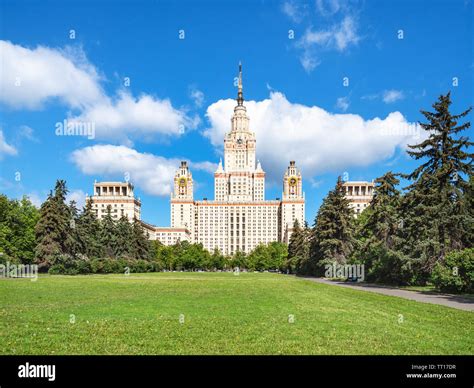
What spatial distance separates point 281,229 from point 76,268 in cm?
13996

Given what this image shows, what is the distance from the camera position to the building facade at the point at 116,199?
158750 millimetres

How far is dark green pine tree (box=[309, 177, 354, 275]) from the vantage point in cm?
4703

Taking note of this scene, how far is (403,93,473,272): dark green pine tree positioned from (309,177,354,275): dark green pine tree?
1761 cm

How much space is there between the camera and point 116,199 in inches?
6324

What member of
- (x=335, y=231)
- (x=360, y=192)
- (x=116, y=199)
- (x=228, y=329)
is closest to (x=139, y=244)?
(x=335, y=231)

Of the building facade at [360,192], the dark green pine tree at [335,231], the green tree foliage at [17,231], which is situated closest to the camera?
the dark green pine tree at [335,231]

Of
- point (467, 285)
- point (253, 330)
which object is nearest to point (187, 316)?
point (253, 330)

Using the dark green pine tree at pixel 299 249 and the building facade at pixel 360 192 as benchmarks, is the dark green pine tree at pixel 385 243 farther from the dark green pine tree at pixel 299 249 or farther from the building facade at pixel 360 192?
the building facade at pixel 360 192

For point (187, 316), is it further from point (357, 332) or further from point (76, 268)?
point (76, 268)

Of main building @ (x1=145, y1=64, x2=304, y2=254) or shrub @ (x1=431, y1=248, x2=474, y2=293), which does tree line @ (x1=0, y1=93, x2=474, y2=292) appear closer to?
shrub @ (x1=431, y1=248, x2=474, y2=293)

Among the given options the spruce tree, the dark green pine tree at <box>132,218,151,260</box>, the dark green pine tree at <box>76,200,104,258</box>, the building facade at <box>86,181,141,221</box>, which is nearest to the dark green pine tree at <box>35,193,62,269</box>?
the spruce tree

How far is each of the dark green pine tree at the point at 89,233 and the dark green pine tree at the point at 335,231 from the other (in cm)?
3504

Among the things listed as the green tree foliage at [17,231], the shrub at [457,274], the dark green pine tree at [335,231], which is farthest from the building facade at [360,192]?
the shrub at [457,274]

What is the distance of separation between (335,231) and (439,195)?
21.0 meters
